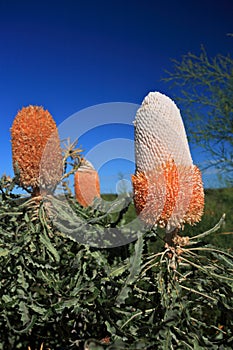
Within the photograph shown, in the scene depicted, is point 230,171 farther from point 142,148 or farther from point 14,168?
point 142,148

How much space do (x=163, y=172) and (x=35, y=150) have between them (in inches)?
23.0

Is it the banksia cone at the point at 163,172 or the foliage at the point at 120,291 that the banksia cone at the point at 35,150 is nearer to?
the foliage at the point at 120,291

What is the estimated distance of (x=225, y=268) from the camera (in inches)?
27.0

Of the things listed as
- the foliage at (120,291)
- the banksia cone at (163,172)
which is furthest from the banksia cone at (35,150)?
the banksia cone at (163,172)

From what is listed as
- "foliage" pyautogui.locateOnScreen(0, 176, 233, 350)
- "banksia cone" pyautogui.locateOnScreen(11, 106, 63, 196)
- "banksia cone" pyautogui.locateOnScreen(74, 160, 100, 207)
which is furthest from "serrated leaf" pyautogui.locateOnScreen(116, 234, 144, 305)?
"banksia cone" pyautogui.locateOnScreen(74, 160, 100, 207)

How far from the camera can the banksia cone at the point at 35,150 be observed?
116 cm

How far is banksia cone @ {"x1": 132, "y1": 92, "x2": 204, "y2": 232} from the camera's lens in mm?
679

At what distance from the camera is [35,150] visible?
1.16 metres

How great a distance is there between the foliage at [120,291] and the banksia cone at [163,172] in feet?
0.22

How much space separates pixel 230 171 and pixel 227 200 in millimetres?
1113

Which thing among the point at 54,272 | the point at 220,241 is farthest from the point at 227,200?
the point at 54,272

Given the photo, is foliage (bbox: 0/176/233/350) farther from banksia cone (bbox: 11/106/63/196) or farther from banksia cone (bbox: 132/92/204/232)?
banksia cone (bbox: 11/106/63/196)

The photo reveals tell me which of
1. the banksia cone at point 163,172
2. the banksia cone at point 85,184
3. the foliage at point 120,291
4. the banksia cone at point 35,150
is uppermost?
the banksia cone at point 85,184

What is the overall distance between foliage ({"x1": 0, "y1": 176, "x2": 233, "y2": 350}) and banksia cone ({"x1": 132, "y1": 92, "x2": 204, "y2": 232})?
7cm
